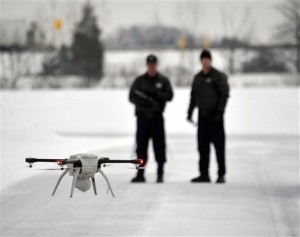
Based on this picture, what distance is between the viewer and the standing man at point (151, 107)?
1355cm

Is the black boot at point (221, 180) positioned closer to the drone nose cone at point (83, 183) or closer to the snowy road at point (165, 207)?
the snowy road at point (165, 207)

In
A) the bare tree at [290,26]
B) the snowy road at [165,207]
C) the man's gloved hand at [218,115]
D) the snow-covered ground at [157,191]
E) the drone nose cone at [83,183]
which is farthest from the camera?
the bare tree at [290,26]

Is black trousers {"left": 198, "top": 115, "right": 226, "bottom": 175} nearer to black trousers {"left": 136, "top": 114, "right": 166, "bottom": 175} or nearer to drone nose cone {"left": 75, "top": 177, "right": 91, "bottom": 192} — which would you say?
black trousers {"left": 136, "top": 114, "right": 166, "bottom": 175}

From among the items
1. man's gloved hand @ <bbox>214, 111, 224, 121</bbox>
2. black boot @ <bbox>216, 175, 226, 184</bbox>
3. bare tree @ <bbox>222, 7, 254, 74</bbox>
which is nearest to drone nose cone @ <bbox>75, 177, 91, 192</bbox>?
black boot @ <bbox>216, 175, 226, 184</bbox>

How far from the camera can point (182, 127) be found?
1119 inches

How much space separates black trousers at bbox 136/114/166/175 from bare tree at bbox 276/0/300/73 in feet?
206

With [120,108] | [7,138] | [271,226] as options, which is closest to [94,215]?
[271,226]

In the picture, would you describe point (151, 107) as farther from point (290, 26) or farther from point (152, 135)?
point (290, 26)

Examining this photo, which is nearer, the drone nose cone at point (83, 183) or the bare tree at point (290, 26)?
the drone nose cone at point (83, 183)

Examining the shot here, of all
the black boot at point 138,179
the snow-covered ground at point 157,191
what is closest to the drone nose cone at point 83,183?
the snow-covered ground at point 157,191

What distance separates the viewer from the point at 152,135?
13812mm

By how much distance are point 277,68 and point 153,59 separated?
62.7m

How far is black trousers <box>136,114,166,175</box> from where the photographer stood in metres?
13.7

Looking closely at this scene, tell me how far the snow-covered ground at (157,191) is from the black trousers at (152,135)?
37 centimetres
